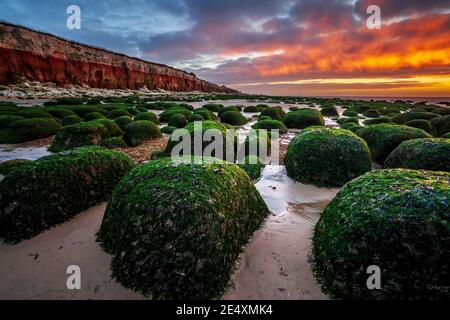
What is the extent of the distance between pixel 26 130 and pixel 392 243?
33.2 feet

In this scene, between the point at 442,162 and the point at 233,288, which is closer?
the point at 233,288

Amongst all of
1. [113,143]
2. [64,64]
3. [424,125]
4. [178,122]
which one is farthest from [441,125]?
[64,64]

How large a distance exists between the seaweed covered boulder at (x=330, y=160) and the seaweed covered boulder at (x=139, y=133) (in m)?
5.20

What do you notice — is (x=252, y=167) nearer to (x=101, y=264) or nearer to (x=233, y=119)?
(x=101, y=264)

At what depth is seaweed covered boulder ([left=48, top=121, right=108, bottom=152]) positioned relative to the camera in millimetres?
7043

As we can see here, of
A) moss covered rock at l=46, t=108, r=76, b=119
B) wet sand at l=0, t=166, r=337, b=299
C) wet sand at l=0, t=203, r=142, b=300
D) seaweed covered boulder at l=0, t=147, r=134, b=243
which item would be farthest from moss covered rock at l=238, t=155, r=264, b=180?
moss covered rock at l=46, t=108, r=76, b=119

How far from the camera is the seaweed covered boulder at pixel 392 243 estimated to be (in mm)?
1971

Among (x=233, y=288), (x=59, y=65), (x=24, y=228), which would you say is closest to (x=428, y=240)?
(x=233, y=288)

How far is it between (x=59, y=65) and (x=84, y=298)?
44.6 meters

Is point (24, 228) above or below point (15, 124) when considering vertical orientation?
below

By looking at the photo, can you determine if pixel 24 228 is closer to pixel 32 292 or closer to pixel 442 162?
pixel 32 292

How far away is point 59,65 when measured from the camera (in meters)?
37.1

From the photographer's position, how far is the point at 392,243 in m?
2.08
